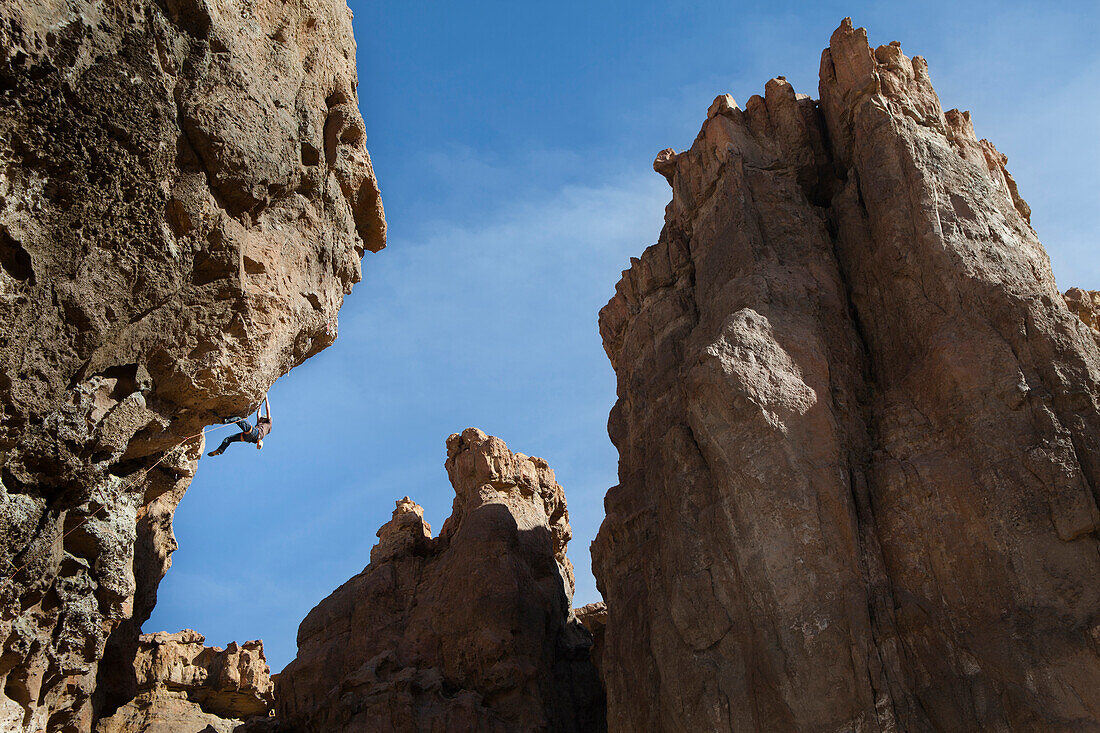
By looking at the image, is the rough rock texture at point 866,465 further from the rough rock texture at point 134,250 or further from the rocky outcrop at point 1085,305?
the rough rock texture at point 134,250

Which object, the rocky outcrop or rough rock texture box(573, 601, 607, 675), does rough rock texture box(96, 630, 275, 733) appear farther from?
the rocky outcrop

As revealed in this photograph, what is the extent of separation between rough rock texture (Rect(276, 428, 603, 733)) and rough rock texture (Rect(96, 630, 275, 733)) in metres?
4.93

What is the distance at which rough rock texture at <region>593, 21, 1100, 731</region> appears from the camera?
1719cm

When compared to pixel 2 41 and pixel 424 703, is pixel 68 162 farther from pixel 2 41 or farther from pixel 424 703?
pixel 424 703

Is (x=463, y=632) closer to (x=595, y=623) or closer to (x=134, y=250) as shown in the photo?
(x=595, y=623)

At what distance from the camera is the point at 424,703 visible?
1022 inches

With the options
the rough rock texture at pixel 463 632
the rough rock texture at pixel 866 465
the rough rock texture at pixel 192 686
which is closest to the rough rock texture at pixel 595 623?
the rough rock texture at pixel 463 632

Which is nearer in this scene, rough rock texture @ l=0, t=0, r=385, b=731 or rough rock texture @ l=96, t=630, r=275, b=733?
rough rock texture @ l=0, t=0, r=385, b=731

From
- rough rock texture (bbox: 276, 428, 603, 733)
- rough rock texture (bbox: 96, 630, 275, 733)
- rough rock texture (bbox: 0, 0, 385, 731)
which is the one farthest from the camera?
rough rock texture (bbox: 96, 630, 275, 733)

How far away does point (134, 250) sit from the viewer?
855 centimetres

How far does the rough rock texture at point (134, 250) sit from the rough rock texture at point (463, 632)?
1509cm

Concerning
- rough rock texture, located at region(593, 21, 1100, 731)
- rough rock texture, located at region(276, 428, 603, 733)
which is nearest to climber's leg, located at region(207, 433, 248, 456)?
rough rock texture, located at region(593, 21, 1100, 731)

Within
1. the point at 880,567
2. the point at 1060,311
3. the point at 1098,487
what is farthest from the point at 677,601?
the point at 1060,311

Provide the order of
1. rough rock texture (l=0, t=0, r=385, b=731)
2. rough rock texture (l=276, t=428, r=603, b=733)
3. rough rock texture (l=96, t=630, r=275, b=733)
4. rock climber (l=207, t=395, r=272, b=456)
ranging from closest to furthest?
rough rock texture (l=0, t=0, r=385, b=731), rock climber (l=207, t=395, r=272, b=456), rough rock texture (l=276, t=428, r=603, b=733), rough rock texture (l=96, t=630, r=275, b=733)
